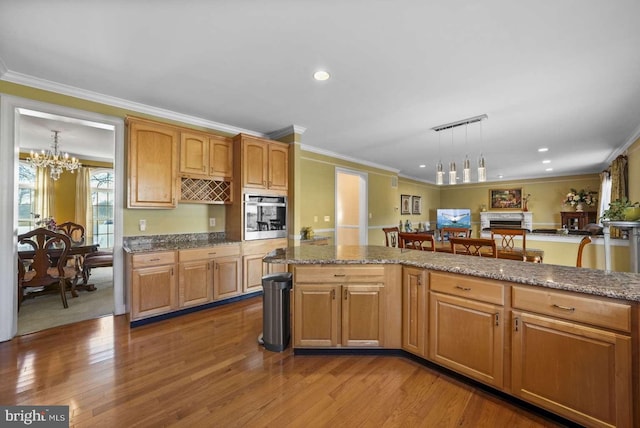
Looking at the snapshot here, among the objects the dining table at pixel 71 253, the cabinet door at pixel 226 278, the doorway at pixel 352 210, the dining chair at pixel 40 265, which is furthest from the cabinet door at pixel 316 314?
the doorway at pixel 352 210

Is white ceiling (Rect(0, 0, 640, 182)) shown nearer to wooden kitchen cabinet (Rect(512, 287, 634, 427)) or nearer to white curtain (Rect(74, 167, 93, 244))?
wooden kitchen cabinet (Rect(512, 287, 634, 427))

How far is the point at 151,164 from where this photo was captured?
3.16 metres

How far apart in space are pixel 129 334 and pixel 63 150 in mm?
5052

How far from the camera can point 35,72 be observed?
8.09 feet

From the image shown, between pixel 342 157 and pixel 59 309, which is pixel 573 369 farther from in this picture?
pixel 59 309

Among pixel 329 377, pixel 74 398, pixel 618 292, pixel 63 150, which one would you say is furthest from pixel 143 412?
pixel 63 150

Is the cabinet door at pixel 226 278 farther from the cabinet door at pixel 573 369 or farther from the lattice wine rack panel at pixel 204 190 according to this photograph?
the cabinet door at pixel 573 369

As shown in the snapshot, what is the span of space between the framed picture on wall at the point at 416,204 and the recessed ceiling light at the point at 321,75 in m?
7.46

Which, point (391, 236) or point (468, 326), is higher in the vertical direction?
point (391, 236)

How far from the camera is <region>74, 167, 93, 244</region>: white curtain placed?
6.02m

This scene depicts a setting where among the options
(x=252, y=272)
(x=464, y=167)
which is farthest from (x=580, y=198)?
(x=252, y=272)

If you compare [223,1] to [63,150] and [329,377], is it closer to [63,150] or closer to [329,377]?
[329,377]

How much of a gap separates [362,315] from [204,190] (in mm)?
2785
